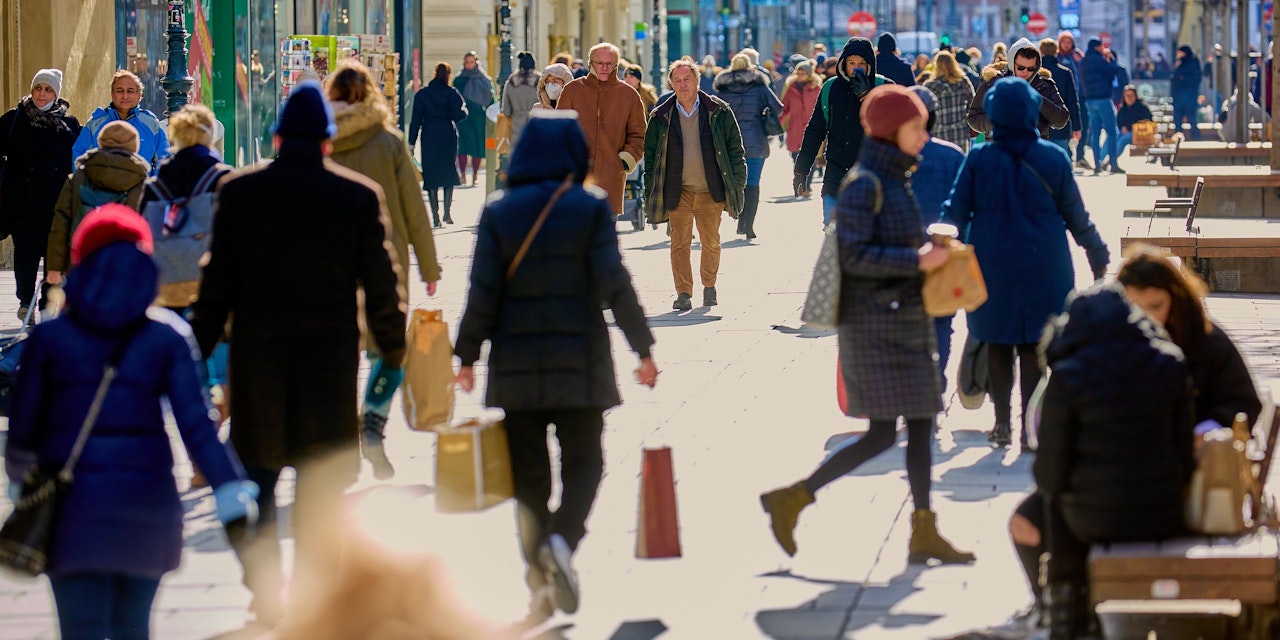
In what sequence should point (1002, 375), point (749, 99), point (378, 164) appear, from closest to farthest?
1. point (378, 164)
2. point (1002, 375)
3. point (749, 99)

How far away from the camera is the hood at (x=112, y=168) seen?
10.4m

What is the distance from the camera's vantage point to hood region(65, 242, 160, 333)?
215 inches

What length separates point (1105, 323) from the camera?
5746 mm

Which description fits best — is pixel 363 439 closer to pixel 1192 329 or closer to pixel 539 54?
pixel 1192 329

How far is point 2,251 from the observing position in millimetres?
19359

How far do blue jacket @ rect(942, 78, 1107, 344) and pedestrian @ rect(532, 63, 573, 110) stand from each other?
8.95 meters

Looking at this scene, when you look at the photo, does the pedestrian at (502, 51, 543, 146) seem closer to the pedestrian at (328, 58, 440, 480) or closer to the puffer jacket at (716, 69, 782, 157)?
the puffer jacket at (716, 69, 782, 157)

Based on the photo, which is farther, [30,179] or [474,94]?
[474,94]

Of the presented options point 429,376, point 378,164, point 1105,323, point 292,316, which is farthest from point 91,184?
point 1105,323

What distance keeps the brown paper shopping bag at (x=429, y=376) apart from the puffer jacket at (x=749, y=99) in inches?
513

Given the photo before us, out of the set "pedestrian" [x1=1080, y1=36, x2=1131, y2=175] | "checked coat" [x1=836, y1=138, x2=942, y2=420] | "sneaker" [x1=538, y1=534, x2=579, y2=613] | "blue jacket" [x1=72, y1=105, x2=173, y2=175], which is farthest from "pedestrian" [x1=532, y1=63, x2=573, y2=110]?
"pedestrian" [x1=1080, y1=36, x2=1131, y2=175]

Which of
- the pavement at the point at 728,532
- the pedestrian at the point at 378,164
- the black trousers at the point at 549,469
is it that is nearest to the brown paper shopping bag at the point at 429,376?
the pavement at the point at 728,532

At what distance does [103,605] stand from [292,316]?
1402mm

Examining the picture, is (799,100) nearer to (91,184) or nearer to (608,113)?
(608,113)
